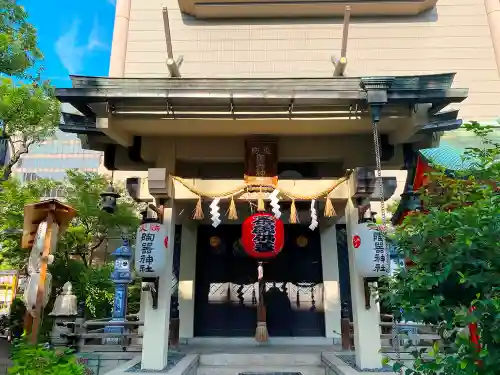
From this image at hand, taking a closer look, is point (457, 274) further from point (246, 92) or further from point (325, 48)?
point (325, 48)

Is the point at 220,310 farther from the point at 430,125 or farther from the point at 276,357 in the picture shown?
the point at 430,125

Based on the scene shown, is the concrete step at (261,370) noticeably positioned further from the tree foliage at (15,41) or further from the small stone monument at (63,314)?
the tree foliage at (15,41)

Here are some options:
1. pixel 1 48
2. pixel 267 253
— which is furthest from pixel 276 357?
pixel 1 48

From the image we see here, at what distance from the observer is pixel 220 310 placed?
10.6 meters

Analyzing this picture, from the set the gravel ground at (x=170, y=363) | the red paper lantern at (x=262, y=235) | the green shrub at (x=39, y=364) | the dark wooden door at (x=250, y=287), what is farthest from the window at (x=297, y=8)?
the green shrub at (x=39, y=364)

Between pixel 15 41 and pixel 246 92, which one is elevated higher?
pixel 15 41

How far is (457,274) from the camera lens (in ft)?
10.8

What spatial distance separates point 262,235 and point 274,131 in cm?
227

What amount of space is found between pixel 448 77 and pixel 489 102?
470 inches

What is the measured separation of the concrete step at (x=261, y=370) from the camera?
7.60 m

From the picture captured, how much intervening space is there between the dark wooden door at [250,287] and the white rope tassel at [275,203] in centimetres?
384

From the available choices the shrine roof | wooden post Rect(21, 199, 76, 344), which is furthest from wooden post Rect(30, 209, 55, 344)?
the shrine roof

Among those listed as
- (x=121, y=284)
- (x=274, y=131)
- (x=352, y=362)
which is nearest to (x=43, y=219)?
(x=121, y=284)

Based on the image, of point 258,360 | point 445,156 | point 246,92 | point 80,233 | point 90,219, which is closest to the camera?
point 246,92
